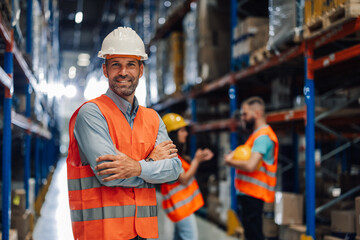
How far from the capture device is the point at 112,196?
172 centimetres

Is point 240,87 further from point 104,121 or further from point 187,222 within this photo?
point 104,121

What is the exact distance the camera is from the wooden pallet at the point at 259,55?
5.19 meters

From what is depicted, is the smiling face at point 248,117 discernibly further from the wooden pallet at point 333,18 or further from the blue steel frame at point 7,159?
the blue steel frame at point 7,159

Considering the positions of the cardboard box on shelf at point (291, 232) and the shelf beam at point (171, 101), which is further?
the shelf beam at point (171, 101)

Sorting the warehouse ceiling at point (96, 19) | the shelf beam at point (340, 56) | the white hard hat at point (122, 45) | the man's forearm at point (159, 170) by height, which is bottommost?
the man's forearm at point (159, 170)

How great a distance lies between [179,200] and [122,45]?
215 cm

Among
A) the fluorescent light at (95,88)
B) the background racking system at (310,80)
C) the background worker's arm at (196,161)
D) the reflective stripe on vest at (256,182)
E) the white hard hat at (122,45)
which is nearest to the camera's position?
the white hard hat at (122,45)

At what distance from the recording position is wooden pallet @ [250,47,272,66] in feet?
17.0

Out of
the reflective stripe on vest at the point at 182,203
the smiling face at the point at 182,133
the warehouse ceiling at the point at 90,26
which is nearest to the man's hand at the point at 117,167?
the smiling face at the point at 182,133

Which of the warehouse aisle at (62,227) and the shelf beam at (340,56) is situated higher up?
the shelf beam at (340,56)

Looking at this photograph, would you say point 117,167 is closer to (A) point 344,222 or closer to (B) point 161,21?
(A) point 344,222

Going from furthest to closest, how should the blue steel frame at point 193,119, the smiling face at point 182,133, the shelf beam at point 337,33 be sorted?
the blue steel frame at point 193,119 → the shelf beam at point 337,33 → the smiling face at point 182,133

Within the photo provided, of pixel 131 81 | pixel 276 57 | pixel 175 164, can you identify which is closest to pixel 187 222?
pixel 175 164

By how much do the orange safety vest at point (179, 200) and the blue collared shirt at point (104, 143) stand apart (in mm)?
1803
